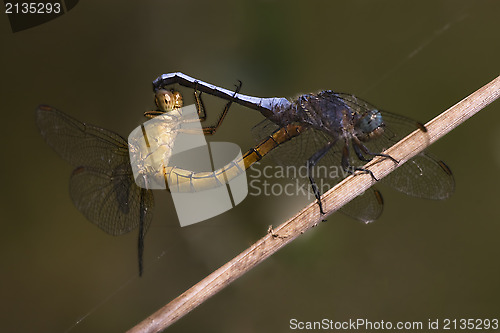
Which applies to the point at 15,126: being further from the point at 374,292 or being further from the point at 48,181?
the point at 374,292

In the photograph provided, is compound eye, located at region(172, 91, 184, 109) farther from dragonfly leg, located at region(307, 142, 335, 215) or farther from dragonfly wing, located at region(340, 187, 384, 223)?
dragonfly wing, located at region(340, 187, 384, 223)

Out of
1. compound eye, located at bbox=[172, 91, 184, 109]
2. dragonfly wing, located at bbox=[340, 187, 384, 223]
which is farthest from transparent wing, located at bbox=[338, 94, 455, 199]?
compound eye, located at bbox=[172, 91, 184, 109]

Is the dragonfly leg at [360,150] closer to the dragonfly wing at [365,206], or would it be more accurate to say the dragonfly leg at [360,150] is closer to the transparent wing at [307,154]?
the transparent wing at [307,154]

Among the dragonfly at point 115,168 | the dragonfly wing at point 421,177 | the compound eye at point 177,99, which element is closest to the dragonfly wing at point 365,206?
the dragonfly wing at point 421,177

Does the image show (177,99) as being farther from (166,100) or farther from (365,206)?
(365,206)

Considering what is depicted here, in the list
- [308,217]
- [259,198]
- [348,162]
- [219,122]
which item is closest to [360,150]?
[348,162]
